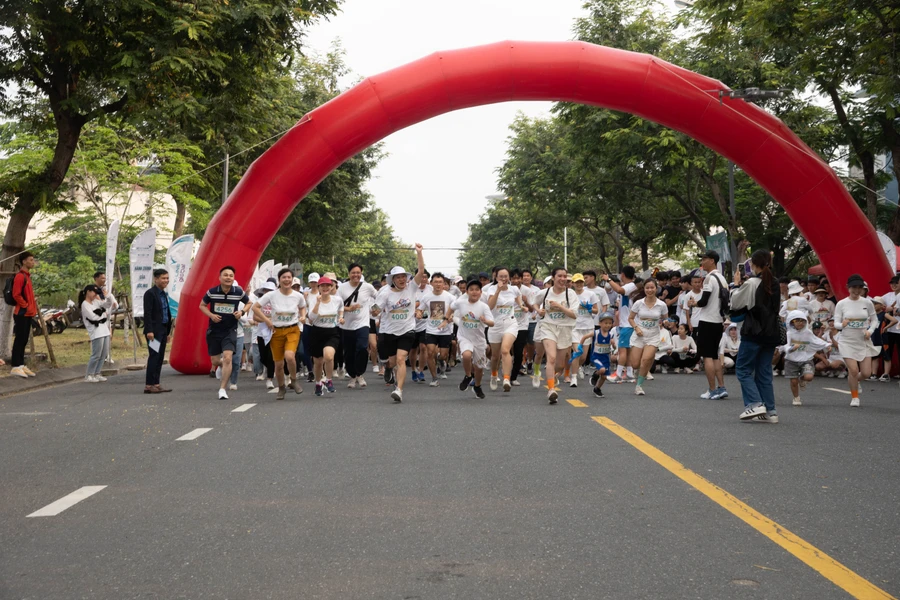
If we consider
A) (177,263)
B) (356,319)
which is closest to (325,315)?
(356,319)

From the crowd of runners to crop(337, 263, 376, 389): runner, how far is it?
2 centimetres

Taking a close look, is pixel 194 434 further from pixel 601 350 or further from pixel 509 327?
pixel 601 350

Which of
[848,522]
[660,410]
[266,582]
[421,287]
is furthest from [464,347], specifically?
[266,582]

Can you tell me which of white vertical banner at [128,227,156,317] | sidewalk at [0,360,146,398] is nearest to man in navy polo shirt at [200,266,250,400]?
sidewalk at [0,360,146,398]

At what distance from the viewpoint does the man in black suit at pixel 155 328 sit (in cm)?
1451

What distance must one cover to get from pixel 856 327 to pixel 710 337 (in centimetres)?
197

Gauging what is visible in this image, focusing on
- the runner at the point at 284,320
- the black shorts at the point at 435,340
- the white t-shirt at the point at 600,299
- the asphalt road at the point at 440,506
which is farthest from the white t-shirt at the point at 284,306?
the white t-shirt at the point at 600,299

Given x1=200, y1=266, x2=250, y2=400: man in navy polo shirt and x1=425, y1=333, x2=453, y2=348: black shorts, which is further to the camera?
x1=425, y1=333, x2=453, y2=348: black shorts

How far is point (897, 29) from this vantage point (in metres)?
16.9

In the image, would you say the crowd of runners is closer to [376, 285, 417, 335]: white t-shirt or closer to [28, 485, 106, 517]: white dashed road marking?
[376, 285, 417, 335]: white t-shirt

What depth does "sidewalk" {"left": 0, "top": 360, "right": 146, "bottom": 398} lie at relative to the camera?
1495 cm

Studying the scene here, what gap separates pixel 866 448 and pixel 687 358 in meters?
10.6

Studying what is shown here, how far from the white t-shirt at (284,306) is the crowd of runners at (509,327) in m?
0.01

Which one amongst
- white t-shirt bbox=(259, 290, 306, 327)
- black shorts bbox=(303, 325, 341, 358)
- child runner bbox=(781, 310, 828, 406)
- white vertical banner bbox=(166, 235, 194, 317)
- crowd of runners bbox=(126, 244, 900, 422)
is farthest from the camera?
white vertical banner bbox=(166, 235, 194, 317)
